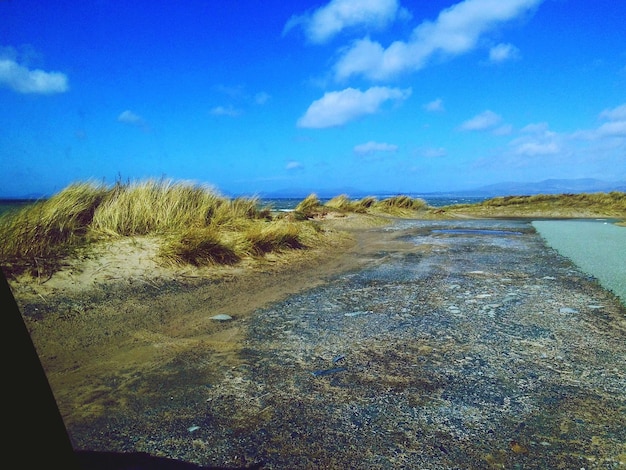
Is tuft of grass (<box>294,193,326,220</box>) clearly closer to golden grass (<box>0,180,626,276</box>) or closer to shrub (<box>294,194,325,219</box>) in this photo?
shrub (<box>294,194,325,219</box>)

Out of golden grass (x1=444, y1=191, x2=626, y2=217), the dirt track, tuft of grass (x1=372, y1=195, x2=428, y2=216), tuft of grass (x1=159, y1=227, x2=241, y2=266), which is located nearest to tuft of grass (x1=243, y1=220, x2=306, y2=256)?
tuft of grass (x1=159, y1=227, x2=241, y2=266)

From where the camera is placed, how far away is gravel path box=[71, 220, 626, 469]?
182 cm

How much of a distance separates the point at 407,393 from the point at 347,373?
0.43m

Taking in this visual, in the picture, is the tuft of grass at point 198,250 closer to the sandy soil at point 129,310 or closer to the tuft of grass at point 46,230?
the sandy soil at point 129,310

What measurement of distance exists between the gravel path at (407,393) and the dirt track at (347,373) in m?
0.01

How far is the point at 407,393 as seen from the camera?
2.33 meters

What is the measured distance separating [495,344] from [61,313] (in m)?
3.94

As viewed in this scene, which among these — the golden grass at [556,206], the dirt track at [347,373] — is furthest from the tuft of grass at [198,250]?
the golden grass at [556,206]

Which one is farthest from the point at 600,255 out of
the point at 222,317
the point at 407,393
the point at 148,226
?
the point at 148,226

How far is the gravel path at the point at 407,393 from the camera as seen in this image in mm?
1821

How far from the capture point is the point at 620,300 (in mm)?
4074

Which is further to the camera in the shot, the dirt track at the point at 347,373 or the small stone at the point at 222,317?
the small stone at the point at 222,317

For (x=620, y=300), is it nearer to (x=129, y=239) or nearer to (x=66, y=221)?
(x=129, y=239)

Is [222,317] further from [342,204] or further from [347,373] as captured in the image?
[342,204]
